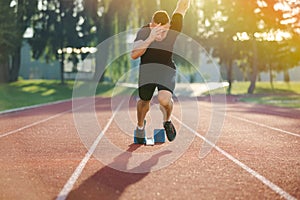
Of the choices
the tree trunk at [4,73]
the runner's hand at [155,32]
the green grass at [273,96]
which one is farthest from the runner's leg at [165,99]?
the tree trunk at [4,73]

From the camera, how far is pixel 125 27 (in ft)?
151

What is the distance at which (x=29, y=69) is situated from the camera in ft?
293

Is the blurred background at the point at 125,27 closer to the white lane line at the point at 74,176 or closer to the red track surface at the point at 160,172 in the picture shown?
the red track surface at the point at 160,172

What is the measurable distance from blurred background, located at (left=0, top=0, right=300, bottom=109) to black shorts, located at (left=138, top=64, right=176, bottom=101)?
98.0 ft

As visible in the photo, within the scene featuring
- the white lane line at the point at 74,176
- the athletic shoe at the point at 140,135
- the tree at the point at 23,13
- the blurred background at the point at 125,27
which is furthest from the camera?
the tree at the point at 23,13

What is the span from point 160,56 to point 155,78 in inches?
14.9

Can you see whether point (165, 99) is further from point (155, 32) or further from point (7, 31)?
point (7, 31)

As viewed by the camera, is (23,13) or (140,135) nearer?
(140,135)

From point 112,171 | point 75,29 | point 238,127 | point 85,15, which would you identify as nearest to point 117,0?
point 85,15

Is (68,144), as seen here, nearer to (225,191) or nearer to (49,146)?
(49,146)

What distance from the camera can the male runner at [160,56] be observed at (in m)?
8.73

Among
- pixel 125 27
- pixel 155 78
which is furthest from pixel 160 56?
pixel 125 27

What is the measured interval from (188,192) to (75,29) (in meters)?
46.9

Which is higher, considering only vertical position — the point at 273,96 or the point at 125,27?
the point at 125,27
